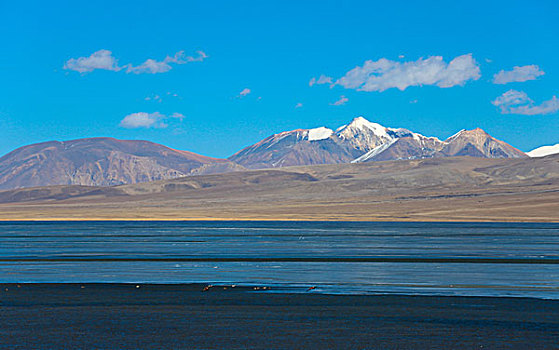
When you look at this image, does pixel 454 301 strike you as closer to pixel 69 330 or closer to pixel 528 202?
pixel 69 330

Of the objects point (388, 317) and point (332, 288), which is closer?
point (388, 317)

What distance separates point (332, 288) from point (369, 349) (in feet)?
35.8

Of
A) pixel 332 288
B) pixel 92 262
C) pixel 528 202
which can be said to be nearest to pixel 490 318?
pixel 332 288

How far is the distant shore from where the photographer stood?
640 inches

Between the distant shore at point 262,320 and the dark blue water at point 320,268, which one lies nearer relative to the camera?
the distant shore at point 262,320

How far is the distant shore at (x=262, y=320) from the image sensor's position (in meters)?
16.3

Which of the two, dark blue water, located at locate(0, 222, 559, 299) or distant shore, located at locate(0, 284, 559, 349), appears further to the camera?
dark blue water, located at locate(0, 222, 559, 299)

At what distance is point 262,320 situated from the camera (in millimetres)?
19172

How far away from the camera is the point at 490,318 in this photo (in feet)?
63.2

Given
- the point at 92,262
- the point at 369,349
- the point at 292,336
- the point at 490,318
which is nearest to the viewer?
the point at 369,349

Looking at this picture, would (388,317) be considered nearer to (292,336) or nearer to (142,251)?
(292,336)

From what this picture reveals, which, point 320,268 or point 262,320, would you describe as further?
point 320,268

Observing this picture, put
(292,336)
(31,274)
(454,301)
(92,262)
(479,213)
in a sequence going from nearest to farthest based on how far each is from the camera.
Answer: (292,336) → (454,301) → (31,274) → (92,262) → (479,213)

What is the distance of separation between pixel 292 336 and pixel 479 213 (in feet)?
509
